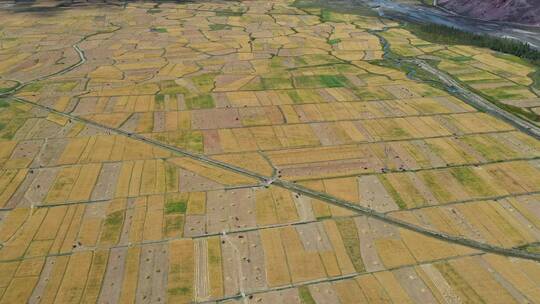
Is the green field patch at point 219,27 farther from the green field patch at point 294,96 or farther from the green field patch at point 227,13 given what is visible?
the green field patch at point 294,96

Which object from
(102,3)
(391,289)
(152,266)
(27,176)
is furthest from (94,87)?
(102,3)

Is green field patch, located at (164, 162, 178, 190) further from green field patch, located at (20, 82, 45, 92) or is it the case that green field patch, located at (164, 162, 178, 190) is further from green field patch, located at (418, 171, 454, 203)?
green field patch, located at (20, 82, 45, 92)

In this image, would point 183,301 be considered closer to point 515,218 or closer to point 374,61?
point 515,218

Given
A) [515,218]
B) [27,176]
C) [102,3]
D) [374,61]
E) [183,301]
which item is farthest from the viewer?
[102,3]

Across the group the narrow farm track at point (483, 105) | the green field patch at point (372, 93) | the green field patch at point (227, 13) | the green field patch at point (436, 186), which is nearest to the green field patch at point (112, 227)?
the green field patch at point (436, 186)

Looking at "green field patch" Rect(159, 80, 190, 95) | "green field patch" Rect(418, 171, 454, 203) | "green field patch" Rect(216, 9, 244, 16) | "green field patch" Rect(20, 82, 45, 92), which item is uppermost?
"green field patch" Rect(216, 9, 244, 16)

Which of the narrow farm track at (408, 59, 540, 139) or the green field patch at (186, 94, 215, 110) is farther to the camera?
the green field patch at (186, 94, 215, 110)

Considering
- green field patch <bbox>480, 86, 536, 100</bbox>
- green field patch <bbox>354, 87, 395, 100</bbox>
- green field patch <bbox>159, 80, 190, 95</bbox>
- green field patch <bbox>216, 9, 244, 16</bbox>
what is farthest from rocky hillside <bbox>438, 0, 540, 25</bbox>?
green field patch <bbox>159, 80, 190, 95</bbox>
